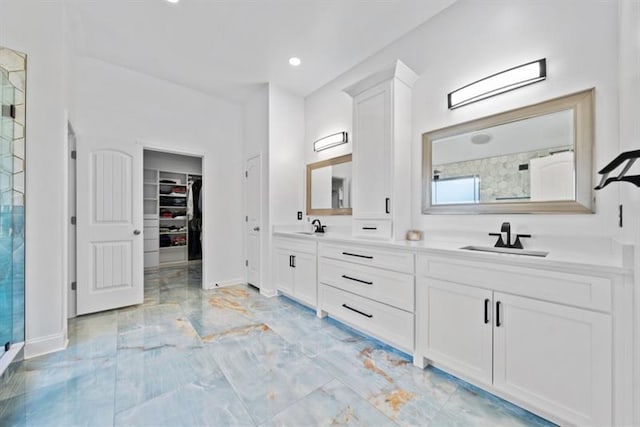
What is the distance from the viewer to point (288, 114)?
153 inches

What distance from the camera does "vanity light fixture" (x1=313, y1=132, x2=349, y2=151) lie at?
3350 millimetres

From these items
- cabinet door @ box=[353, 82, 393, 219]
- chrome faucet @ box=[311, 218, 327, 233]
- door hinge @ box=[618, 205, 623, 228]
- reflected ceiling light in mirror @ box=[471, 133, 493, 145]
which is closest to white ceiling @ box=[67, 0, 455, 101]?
cabinet door @ box=[353, 82, 393, 219]

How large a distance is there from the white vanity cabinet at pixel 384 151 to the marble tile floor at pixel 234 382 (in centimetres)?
112

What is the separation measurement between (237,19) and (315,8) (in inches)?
29.9

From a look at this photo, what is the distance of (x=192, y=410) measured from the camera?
1534 mm

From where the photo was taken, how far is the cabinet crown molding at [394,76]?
95.3 inches

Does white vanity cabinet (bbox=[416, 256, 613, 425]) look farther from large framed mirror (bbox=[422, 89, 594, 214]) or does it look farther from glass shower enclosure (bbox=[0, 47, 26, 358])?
glass shower enclosure (bbox=[0, 47, 26, 358])

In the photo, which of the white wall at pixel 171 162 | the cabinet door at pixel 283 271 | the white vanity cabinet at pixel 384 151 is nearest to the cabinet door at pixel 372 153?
the white vanity cabinet at pixel 384 151

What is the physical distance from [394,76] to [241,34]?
1.64 metres

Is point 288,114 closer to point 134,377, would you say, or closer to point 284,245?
point 284,245

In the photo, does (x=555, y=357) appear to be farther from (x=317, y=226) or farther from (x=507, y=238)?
(x=317, y=226)

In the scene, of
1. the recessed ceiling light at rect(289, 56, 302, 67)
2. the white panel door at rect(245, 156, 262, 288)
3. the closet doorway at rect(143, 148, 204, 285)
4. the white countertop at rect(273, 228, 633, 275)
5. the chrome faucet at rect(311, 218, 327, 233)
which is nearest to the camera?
the white countertop at rect(273, 228, 633, 275)

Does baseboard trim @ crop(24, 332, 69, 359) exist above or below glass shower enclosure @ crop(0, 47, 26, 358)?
below

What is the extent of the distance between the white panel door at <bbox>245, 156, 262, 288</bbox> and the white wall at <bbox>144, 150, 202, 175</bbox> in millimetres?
2399
